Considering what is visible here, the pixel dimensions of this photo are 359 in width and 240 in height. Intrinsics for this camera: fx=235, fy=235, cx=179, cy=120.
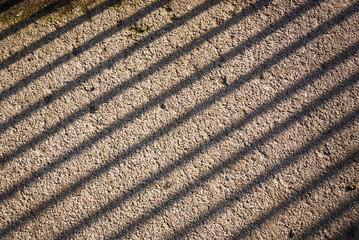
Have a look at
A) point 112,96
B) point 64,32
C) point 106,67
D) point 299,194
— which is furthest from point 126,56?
point 299,194

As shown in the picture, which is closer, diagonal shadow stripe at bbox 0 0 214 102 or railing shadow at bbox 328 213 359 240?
railing shadow at bbox 328 213 359 240

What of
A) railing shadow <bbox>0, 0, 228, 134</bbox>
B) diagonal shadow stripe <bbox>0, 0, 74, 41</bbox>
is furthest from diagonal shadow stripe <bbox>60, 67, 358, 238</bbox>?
diagonal shadow stripe <bbox>0, 0, 74, 41</bbox>

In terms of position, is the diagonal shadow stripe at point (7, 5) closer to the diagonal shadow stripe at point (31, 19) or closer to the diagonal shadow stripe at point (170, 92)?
the diagonal shadow stripe at point (31, 19)

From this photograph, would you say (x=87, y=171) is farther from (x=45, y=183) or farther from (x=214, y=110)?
(x=214, y=110)

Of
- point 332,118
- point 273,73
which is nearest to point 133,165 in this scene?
point 273,73

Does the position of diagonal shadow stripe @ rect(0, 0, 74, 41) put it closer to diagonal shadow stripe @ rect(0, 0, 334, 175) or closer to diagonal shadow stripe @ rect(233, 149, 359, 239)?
diagonal shadow stripe @ rect(0, 0, 334, 175)

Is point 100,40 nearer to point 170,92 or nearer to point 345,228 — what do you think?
point 170,92

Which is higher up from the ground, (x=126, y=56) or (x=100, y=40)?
(x=100, y=40)
